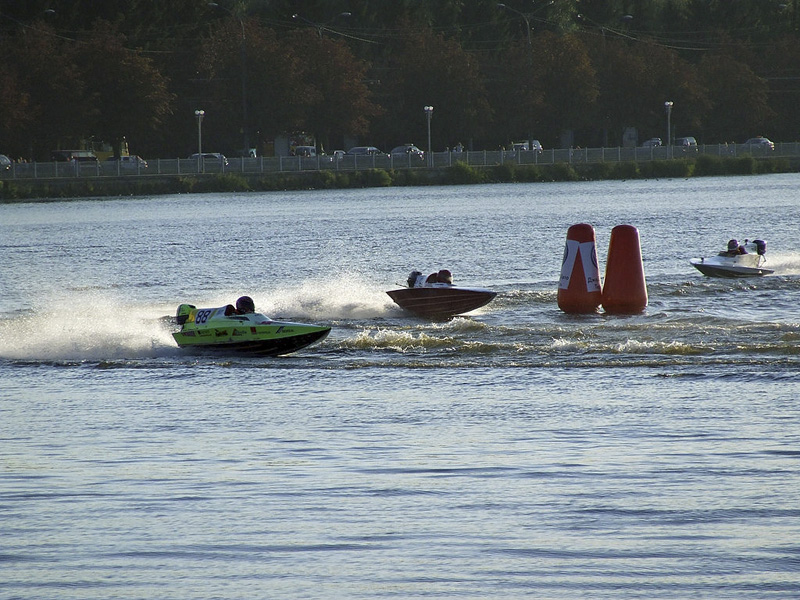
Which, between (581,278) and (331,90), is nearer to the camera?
(581,278)

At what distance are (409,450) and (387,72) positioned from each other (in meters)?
80.0

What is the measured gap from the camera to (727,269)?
25531mm

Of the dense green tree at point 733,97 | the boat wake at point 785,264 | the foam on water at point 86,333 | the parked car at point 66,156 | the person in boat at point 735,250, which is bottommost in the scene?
the foam on water at point 86,333

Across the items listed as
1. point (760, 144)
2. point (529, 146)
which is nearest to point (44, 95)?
point (529, 146)

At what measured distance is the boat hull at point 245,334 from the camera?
17203 mm

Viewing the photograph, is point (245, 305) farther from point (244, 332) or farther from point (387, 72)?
point (387, 72)

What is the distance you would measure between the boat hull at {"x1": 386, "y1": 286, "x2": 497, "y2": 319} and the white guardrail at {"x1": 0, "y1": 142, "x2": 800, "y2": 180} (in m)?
49.7

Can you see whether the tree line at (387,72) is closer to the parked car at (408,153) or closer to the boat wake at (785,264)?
the parked car at (408,153)

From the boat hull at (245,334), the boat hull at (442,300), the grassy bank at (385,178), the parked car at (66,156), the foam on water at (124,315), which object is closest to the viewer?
the boat hull at (245,334)

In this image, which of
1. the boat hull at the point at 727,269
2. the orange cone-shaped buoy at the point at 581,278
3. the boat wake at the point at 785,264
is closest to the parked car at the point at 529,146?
the boat wake at the point at 785,264

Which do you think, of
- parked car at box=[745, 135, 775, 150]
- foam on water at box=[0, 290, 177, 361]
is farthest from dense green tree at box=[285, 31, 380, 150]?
foam on water at box=[0, 290, 177, 361]

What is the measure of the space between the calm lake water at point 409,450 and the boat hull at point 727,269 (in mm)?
645

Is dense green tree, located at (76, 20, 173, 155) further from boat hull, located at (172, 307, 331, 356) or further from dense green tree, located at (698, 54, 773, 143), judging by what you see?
boat hull, located at (172, 307, 331, 356)

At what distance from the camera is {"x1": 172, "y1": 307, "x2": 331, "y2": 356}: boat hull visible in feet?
56.4
